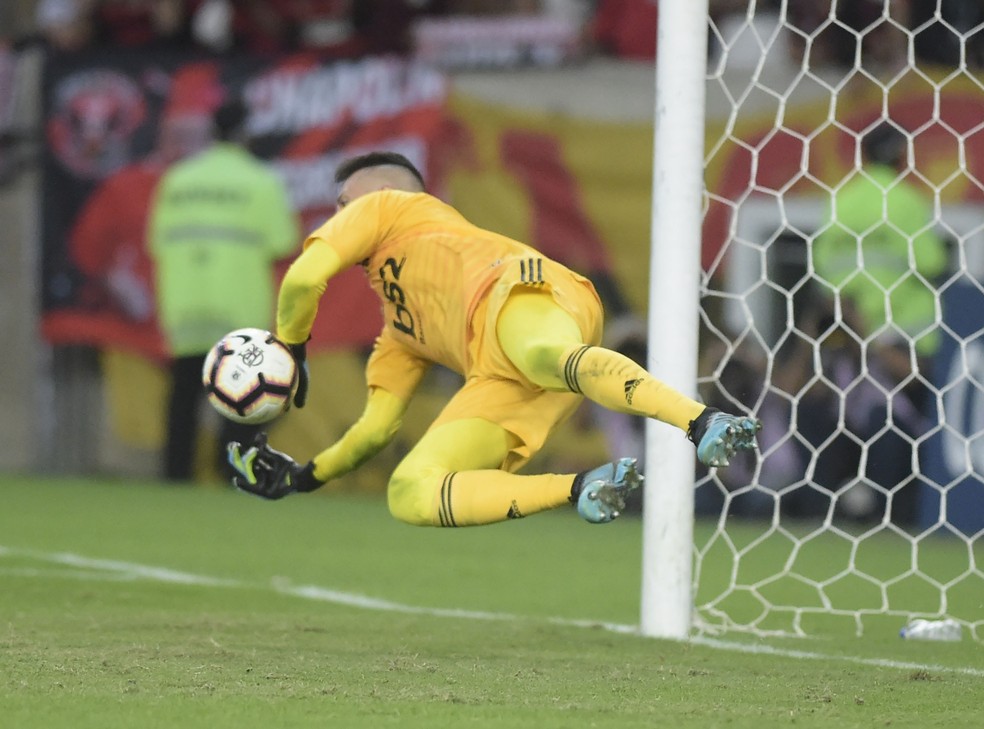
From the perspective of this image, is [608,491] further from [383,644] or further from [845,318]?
[845,318]

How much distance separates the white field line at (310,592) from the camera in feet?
18.8

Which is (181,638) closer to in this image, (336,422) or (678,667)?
(678,667)

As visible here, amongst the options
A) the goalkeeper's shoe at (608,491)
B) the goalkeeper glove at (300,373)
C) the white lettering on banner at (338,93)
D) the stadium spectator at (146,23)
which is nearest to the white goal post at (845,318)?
the white lettering on banner at (338,93)

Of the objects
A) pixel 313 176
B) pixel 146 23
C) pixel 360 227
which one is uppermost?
pixel 146 23

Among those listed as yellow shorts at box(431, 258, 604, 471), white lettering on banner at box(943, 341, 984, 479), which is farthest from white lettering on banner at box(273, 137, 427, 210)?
yellow shorts at box(431, 258, 604, 471)

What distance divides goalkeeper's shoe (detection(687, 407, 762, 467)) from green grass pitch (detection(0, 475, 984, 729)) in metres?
0.60

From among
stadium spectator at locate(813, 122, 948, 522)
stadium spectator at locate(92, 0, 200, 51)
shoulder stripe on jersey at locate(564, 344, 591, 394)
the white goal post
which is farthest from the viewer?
stadium spectator at locate(92, 0, 200, 51)

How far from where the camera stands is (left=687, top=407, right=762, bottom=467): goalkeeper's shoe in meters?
4.68

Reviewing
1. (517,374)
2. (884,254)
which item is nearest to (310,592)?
(517,374)

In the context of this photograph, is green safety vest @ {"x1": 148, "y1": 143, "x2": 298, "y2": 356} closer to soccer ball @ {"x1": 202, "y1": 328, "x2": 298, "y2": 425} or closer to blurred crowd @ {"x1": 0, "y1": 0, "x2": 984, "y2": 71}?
blurred crowd @ {"x1": 0, "y1": 0, "x2": 984, "y2": 71}

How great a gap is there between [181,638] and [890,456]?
5.31 metres

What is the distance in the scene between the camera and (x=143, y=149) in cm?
1197

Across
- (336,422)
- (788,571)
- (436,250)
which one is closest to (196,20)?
(336,422)

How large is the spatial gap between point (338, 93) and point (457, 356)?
588 cm
